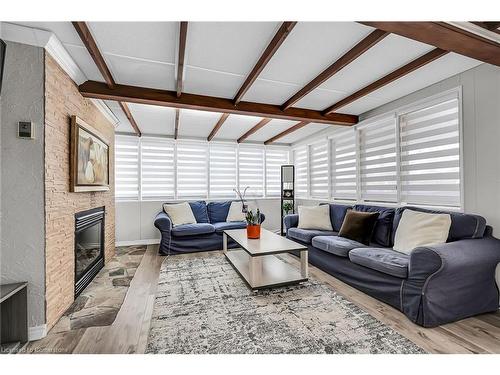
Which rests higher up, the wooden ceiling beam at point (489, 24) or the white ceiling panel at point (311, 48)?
the white ceiling panel at point (311, 48)

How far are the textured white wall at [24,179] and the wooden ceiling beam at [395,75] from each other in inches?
130

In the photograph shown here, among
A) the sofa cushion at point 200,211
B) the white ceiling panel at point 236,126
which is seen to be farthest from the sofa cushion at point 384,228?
the sofa cushion at point 200,211

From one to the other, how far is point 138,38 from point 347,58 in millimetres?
1838

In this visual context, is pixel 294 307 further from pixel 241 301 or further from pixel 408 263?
pixel 408 263

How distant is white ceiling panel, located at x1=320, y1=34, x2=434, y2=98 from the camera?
2.02 meters

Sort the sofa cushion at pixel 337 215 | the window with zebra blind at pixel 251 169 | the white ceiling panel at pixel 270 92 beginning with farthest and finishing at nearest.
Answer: the window with zebra blind at pixel 251 169 < the sofa cushion at pixel 337 215 < the white ceiling panel at pixel 270 92

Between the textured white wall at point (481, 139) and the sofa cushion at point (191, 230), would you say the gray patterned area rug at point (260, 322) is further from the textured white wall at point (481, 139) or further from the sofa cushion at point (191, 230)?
the textured white wall at point (481, 139)

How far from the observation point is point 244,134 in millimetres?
5195

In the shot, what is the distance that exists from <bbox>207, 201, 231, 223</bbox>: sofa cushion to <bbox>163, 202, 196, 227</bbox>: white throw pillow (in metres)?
0.44

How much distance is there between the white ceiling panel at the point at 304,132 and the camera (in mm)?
4626

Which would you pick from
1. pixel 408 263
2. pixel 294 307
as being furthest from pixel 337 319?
pixel 408 263
